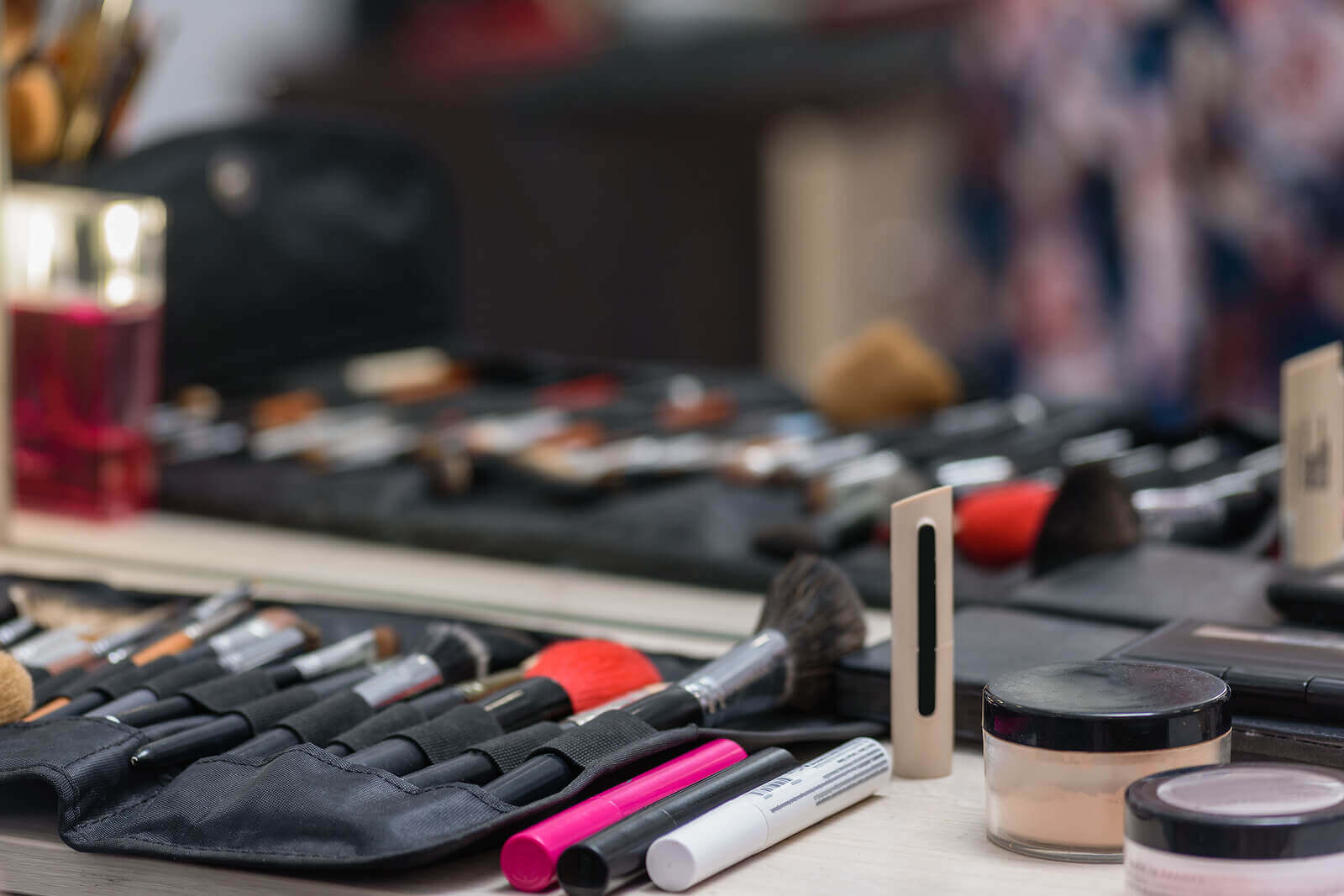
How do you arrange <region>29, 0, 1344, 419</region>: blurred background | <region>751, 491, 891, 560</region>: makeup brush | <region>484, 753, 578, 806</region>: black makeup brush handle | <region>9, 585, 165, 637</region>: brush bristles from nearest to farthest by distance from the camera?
1. <region>484, 753, 578, 806</region>: black makeup brush handle
2. <region>9, 585, 165, 637</region>: brush bristles
3. <region>751, 491, 891, 560</region>: makeup brush
4. <region>29, 0, 1344, 419</region>: blurred background

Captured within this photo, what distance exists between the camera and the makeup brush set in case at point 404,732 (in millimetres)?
519

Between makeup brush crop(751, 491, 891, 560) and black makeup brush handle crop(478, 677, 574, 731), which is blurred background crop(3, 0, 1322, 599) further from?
black makeup brush handle crop(478, 677, 574, 731)

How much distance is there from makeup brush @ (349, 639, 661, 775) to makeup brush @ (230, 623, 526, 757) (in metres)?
0.03

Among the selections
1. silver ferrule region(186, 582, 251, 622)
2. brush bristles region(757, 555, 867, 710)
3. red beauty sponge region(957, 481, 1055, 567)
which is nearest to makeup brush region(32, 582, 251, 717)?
silver ferrule region(186, 582, 251, 622)

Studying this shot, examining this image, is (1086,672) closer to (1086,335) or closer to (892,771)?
(892,771)

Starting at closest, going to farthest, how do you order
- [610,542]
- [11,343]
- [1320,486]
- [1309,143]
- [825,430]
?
[1320,486], [610,542], [11,343], [825,430], [1309,143]

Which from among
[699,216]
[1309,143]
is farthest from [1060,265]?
[699,216]

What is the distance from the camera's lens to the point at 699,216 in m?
2.34

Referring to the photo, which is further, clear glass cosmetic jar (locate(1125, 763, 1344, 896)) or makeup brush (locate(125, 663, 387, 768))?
makeup brush (locate(125, 663, 387, 768))

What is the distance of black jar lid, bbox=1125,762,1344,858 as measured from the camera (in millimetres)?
434

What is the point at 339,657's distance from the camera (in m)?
0.68

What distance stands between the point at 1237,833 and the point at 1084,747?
0.07 metres

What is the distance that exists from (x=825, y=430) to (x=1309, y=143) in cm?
89

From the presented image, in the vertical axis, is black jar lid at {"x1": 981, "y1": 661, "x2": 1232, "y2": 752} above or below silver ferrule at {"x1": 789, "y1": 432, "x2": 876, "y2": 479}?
below
